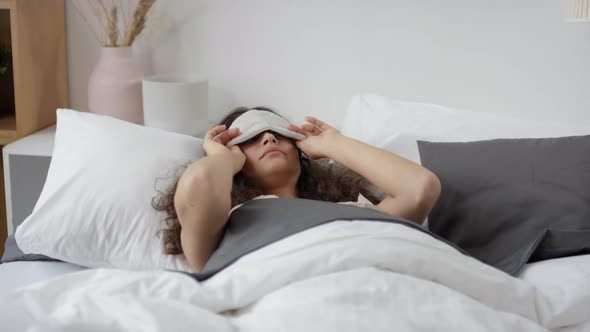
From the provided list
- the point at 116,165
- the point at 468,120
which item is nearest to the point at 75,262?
the point at 116,165

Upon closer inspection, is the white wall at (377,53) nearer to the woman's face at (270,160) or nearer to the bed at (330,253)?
the bed at (330,253)

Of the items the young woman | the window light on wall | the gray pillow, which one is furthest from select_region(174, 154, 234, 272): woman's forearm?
the window light on wall

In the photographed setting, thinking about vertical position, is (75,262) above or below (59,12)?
below

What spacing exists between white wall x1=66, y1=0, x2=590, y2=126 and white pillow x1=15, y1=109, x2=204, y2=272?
73cm

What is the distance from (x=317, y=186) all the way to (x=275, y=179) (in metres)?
0.16

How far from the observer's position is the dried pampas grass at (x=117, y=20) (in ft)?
7.83

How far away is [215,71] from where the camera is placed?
2.52 meters

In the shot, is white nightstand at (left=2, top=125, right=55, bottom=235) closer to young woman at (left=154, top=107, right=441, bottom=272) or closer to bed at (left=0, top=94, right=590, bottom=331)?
bed at (left=0, top=94, right=590, bottom=331)

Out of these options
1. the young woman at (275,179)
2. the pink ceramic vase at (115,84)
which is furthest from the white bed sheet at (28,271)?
the pink ceramic vase at (115,84)

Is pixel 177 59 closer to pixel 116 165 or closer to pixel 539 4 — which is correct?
pixel 116 165

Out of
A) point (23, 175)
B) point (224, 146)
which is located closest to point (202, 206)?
point (224, 146)

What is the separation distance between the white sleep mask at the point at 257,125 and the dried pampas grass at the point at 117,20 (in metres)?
0.66

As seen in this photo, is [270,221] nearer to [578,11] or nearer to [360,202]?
[360,202]

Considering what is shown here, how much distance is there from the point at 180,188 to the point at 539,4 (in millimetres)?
1327
